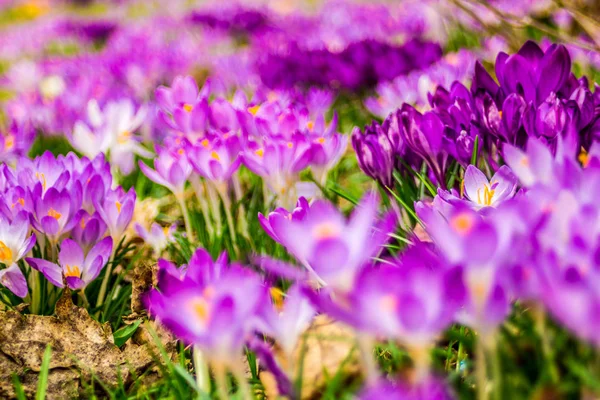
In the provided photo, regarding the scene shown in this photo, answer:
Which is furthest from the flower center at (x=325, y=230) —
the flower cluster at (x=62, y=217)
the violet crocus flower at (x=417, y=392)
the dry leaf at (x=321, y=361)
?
the flower cluster at (x=62, y=217)

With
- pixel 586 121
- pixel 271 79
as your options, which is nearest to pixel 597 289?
pixel 586 121

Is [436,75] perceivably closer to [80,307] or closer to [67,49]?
[80,307]

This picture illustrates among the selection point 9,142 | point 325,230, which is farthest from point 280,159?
point 9,142

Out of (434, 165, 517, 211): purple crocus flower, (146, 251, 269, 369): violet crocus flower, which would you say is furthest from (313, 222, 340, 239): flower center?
(434, 165, 517, 211): purple crocus flower

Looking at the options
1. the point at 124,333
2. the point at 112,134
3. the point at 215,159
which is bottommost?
the point at 124,333

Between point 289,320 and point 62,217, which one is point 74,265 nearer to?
point 62,217

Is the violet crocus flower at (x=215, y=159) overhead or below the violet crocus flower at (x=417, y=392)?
below

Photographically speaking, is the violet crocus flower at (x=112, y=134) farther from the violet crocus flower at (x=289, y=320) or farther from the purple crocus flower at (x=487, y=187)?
the violet crocus flower at (x=289, y=320)

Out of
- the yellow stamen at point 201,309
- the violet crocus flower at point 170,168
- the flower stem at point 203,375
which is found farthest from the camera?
the violet crocus flower at point 170,168
